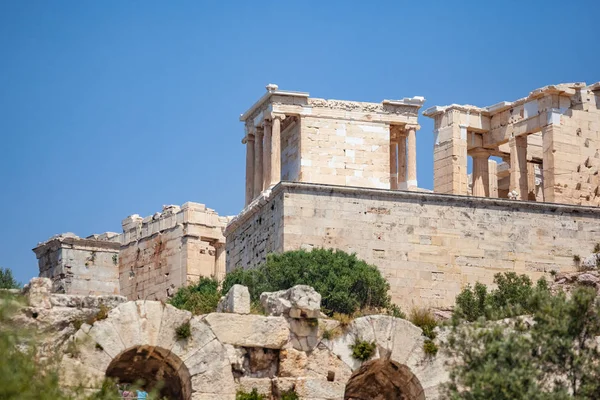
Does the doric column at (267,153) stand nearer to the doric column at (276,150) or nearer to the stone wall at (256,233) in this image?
the doric column at (276,150)

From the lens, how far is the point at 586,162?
49875 millimetres

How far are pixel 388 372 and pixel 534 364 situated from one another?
4.13 meters

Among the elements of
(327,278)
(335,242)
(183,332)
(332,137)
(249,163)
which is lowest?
(183,332)

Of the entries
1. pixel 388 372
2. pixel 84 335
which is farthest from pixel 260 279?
pixel 84 335

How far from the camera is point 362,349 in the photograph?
26.4 m

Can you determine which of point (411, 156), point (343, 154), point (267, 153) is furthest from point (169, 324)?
point (411, 156)

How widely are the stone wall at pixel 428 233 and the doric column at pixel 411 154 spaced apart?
540cm

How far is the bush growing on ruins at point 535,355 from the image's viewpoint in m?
23.2

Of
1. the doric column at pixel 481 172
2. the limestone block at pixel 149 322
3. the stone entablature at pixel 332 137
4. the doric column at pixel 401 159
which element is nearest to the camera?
the limestone block at pixel 149 322

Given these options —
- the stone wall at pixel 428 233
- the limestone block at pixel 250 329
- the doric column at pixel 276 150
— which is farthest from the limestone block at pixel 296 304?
the doric column at pixel 276 150

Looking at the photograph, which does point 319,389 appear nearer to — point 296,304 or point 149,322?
point 296,304

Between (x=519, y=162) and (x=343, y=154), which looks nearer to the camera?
(x=343, y=154)

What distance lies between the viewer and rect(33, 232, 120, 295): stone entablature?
2137 inches

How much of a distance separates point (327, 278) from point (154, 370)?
12573mm
